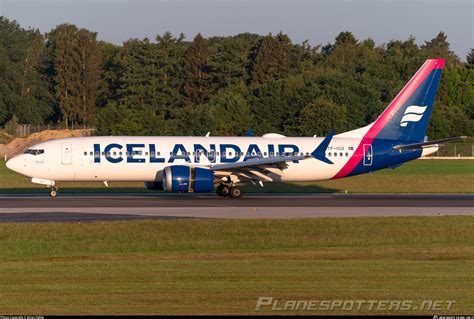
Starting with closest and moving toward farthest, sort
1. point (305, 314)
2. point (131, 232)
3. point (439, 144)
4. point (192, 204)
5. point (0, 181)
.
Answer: point (305, 314) < point (131, 232) < point (192, 204) < point (439, 144) < point (0, 181)

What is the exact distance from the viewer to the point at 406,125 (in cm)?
4978

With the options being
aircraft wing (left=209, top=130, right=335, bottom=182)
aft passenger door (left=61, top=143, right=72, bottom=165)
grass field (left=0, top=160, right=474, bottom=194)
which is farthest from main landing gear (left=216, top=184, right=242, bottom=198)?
aft passenger door (left=61, top=143, right=72, bottom=165)

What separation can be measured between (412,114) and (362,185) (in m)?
9.37

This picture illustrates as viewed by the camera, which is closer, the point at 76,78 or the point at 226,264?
the point at 226,264

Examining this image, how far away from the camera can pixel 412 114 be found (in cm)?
4988

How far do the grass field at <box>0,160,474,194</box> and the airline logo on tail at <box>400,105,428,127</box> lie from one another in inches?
233

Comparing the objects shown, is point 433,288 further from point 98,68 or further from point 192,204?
point 98,68

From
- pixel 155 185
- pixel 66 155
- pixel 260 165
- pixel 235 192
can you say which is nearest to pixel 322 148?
pixel 260 165

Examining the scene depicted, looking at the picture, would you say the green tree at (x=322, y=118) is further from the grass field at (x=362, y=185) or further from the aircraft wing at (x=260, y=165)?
the aircraft wing at (x=260, y=165)

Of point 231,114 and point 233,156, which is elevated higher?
point 231,114

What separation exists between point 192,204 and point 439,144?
47.0 ft

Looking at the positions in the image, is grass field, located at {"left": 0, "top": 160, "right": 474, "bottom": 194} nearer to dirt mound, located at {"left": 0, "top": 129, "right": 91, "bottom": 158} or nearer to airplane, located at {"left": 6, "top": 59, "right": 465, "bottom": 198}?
airplane, located at {"left": 6, "top": 59, "right": 465, "bottom": 198}

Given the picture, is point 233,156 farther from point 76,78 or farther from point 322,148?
point 76,78

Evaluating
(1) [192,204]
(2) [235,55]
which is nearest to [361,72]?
(2) [235,55]
